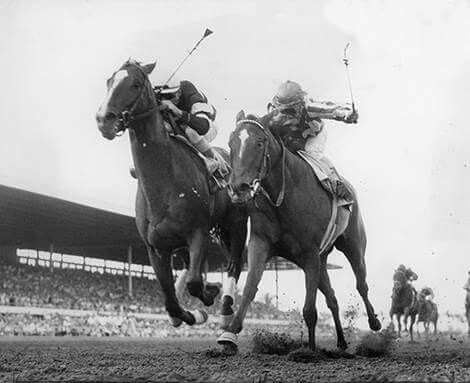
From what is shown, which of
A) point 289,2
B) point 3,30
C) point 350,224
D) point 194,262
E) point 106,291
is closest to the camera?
point 194,262

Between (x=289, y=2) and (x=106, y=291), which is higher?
(x=289, y=2)

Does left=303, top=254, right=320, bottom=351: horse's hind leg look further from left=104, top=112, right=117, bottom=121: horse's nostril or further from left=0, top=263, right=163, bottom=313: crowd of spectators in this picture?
left=0, top=263, right=163, bottom=313: crowd of spectators

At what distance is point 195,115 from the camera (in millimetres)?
7801

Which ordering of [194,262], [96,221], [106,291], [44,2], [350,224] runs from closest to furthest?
[194,262]
[350,224]
[44,2]
[96,221]
[106,291]

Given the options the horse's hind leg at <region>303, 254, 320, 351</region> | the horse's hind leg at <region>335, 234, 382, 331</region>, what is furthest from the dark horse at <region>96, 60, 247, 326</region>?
the horse's hind leg at <region>335, 234, 382, 331</region>

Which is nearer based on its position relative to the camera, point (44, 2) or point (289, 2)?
point (289, 2)

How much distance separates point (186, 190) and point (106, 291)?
988 inches

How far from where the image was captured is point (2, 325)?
21.2 metres

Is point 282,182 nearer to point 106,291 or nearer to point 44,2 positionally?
point 44,2

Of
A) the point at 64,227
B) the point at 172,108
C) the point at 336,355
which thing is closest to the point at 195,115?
the point at 172,108

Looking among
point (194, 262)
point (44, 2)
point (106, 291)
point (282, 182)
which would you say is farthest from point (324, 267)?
point (106, 291)

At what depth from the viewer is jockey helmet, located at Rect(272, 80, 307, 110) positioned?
8281 millimetres

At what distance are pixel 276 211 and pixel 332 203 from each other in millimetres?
925

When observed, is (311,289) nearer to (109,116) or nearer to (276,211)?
(276,211)
